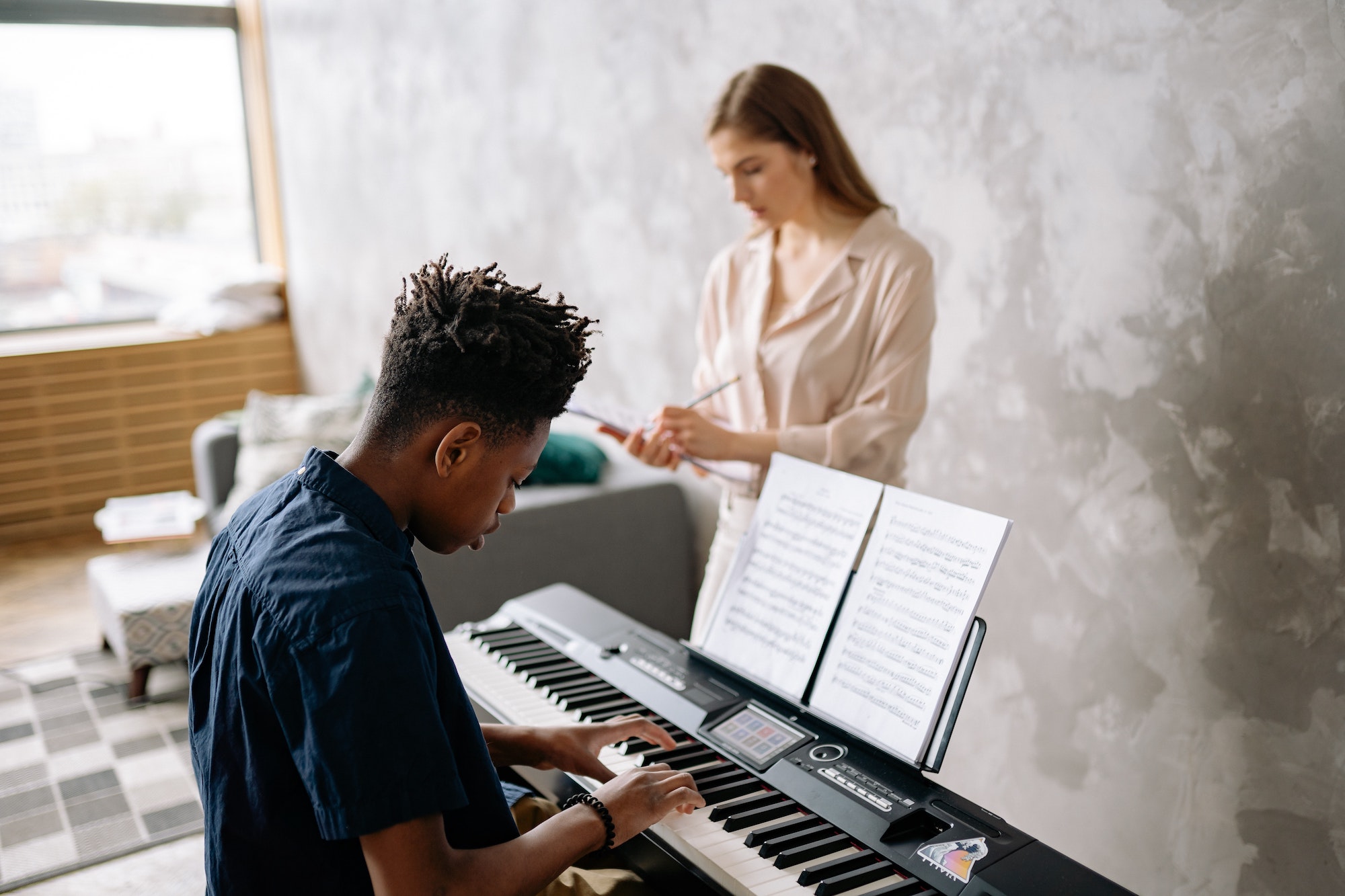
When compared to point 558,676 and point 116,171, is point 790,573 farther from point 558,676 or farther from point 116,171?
point 116,171

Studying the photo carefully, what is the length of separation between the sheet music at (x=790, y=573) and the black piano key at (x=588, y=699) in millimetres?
155

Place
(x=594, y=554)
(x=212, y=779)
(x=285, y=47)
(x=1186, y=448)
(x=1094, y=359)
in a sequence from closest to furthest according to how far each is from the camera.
Result: (x=212, y=779)
(x=1186, y=448)
(x=1094, y=359)
(x=594, y=554)
(x=285, y=47)

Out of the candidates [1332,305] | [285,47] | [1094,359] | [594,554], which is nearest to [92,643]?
[594,554]

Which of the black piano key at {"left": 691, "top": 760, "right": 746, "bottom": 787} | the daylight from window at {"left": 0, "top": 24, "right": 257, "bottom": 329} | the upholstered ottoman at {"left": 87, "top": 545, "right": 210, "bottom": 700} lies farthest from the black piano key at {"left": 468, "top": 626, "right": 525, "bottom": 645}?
the daylight from window at {"left": 0, "top": 24, "right": 257, "bottom": 329}

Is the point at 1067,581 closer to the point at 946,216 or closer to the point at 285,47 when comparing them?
the point at 946,216

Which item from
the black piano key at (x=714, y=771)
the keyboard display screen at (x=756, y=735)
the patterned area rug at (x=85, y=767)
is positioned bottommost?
the patterned area rug at (x=85, y=767)

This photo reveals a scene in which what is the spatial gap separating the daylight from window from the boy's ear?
542 cm

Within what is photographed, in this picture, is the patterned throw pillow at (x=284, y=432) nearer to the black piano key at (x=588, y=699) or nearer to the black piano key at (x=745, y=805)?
the black piano key at (x=588, y=699)

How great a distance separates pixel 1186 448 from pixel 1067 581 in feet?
1.24

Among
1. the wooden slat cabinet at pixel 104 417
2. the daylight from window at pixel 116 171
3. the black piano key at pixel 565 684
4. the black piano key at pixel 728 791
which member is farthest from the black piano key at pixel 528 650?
the daylight from window at pixel 116 171

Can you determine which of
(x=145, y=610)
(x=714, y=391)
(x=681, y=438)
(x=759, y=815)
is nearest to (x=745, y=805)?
(x=759, y=815)

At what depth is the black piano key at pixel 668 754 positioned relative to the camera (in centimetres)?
145

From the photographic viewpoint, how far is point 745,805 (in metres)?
1.33

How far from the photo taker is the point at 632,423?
7.04 ft
